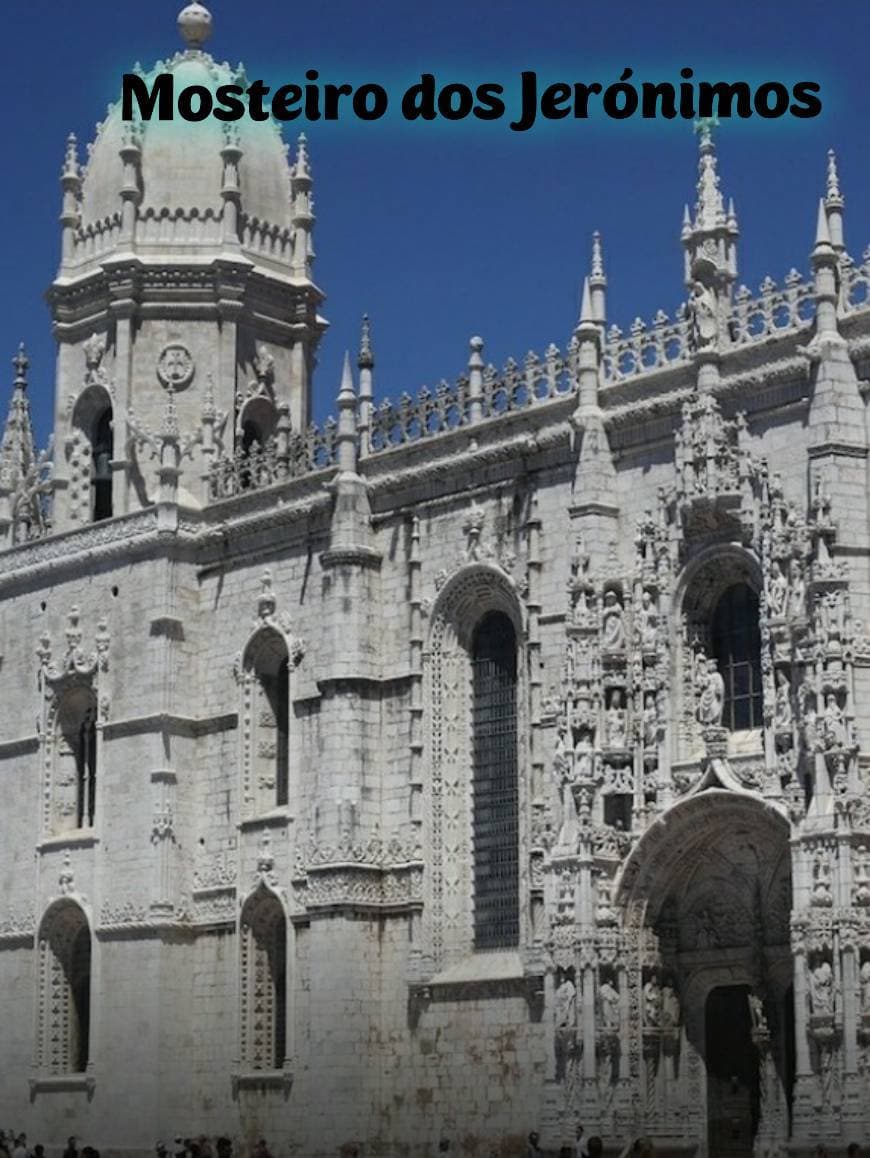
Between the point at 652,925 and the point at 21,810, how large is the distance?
15.2 metres

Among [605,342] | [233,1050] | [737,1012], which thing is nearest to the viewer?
[737,1012]

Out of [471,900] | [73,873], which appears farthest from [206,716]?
[471,900]

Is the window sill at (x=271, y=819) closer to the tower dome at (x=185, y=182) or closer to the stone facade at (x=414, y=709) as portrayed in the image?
the stone facade at (x=414, y=709)

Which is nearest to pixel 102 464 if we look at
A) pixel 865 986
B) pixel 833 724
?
pixel 833 724

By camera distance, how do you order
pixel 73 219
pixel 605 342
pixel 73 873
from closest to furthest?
1. pixel 605 342
2. pixel 73 873
3. pixel 73 219

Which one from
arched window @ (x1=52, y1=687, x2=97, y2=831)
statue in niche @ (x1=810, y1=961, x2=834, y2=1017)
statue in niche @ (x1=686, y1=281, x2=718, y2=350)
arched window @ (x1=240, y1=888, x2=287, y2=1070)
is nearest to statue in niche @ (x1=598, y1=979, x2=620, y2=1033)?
statue in niche @ (x1=810, y1=961, x2=834, y2=1017)

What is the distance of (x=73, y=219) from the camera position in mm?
48344

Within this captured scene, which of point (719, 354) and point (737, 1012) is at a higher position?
point (719, 354)

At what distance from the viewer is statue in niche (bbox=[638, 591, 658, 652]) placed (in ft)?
117

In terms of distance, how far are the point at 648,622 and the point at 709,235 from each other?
598 cm

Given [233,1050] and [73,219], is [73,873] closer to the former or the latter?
[233,1050]

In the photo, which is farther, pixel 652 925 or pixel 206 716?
pixel 206 716

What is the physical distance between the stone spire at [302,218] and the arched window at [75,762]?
9.60 meters

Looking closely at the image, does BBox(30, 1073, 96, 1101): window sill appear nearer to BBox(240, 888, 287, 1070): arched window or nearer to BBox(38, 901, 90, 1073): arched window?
BBox(38, 901, 90, 1073): arched window
